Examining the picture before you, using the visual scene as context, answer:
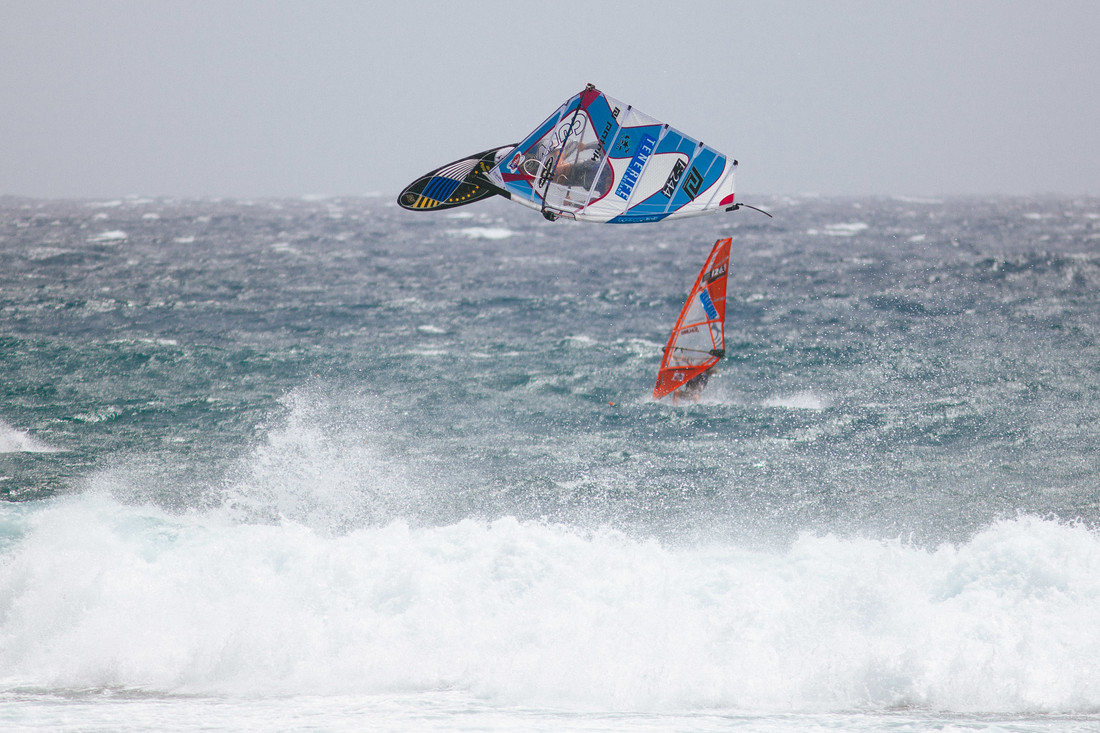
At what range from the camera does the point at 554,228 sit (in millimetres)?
68438

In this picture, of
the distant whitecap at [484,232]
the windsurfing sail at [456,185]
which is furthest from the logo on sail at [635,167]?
the distant whitecap at [484,232]

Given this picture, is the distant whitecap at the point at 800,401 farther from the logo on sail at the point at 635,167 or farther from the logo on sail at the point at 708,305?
the logo on sail at the point at 635,167

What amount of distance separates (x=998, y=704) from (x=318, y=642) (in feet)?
28.0

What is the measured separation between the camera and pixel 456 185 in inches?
439

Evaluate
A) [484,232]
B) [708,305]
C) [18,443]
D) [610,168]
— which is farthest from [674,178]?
[484,232]

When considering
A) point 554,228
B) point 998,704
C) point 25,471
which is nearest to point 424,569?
point 998,704

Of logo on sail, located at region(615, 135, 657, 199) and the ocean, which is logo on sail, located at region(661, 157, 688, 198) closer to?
logo on sail, located at region(615, 135, 657, 199)

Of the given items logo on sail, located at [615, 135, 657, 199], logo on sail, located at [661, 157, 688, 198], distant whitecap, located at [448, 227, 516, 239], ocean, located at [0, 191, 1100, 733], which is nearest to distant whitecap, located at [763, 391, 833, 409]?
ocean, located at [0, 191, 1100, 733]

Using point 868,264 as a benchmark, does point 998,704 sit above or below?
below

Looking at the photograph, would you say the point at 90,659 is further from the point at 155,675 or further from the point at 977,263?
the point at 977,263

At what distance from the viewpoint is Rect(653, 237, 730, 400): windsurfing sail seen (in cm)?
1811

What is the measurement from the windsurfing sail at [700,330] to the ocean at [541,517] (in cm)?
92

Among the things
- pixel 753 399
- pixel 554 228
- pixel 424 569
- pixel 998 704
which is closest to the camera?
pixel 998 704

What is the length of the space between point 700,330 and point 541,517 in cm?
610
